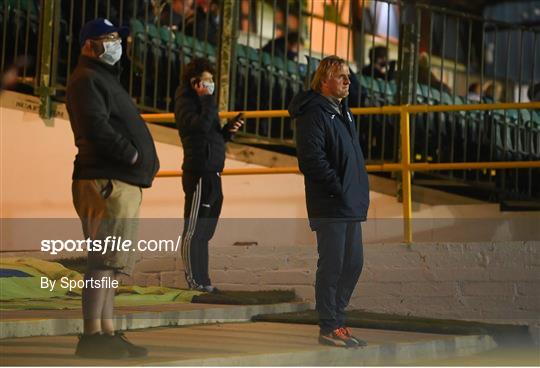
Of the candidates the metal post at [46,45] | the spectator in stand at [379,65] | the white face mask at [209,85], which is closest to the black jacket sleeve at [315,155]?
the white face mask at [209,85]

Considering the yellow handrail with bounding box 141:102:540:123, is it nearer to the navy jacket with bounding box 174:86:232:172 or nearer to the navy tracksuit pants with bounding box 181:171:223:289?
the navy jacket with bounding box 174:86:232:172

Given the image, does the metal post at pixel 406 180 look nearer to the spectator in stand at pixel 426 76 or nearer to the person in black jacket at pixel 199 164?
the person in black jacket at pixel 199 164

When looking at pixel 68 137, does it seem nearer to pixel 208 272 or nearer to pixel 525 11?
pixel 208 272

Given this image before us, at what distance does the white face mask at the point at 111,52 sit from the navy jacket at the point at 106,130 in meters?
0.03

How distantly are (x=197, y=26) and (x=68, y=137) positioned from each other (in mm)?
1856

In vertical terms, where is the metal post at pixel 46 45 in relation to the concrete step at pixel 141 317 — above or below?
above

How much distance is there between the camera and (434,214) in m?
12.9

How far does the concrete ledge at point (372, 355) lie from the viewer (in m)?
7.43

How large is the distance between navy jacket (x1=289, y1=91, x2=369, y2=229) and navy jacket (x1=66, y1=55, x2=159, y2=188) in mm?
1221

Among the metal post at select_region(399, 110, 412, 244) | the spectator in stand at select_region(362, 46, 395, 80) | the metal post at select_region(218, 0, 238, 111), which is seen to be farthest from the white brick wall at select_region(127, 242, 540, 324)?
the spectator in stand at select_region(362, 46, 395, 80)

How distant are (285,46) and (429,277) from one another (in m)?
3.31

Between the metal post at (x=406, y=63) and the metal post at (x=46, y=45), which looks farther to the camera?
the metal post at (x=406, y=63)

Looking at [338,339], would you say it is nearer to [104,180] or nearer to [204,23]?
[104,180]

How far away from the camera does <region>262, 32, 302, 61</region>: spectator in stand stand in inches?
517
